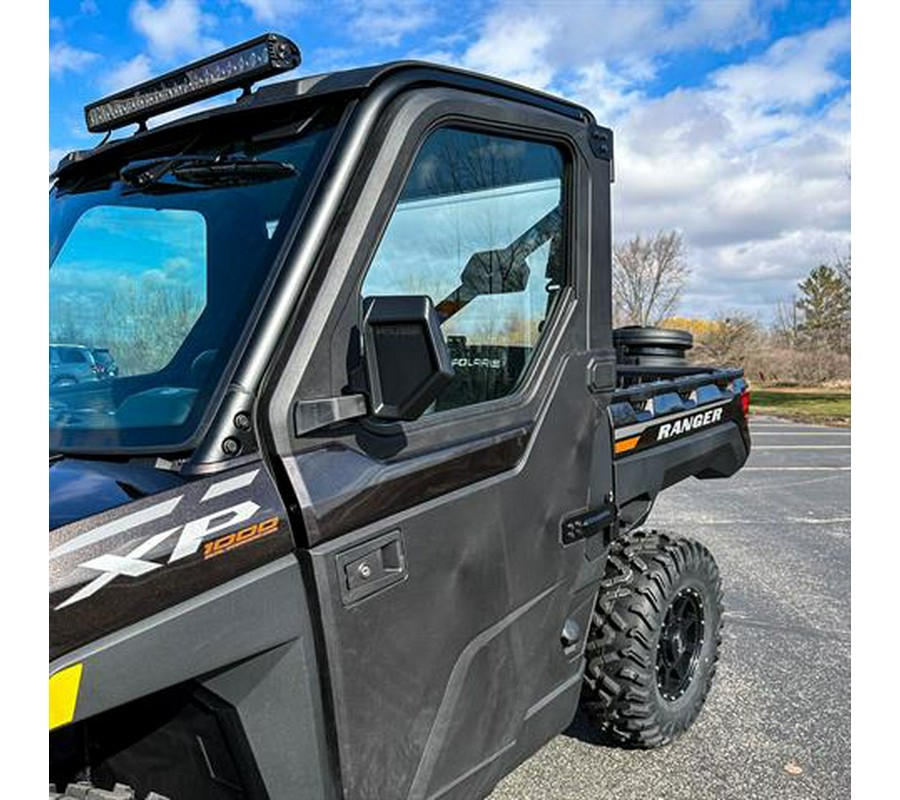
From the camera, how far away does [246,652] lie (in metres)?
1.61

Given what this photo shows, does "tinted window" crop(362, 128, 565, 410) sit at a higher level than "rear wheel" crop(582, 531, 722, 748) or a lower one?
higher

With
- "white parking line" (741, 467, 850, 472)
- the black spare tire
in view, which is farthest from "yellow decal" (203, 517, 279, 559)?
"white parking line" (741, 467, 850, 472)

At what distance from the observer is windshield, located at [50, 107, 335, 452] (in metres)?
1.79

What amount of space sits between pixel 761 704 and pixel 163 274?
3137 millimetres

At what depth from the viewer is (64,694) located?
133 cm

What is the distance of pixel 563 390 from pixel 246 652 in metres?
1.27

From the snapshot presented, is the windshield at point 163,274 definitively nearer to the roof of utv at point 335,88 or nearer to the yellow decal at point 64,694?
the roof of utv at point 335,88

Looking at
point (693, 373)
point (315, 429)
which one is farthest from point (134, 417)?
point (693, 373)

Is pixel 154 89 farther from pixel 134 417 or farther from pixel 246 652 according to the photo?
pixel 246 652

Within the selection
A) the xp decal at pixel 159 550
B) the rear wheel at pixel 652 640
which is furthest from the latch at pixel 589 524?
the xp decal at pixel 159 550

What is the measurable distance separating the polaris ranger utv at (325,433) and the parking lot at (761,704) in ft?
2.09

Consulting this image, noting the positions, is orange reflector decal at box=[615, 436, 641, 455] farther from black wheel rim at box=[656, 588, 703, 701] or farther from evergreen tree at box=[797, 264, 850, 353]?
evergreen tree at box=[797, 264, 850, 353]

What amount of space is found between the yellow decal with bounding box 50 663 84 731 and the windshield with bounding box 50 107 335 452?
18.9 inches

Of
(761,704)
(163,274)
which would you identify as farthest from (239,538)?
(761,704)
